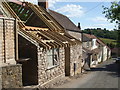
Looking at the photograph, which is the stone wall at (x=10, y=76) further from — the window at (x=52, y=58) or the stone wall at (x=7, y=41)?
the window at (x=52, y=58)

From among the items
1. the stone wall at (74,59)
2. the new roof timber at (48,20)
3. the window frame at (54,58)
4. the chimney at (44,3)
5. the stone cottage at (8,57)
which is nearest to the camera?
the stone cottage at (8,57)

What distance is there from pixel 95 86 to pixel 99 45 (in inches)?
1809

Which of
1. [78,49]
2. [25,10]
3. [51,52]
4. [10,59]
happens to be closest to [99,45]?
[78,49]

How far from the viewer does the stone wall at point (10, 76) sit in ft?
35.0

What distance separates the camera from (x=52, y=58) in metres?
16.9

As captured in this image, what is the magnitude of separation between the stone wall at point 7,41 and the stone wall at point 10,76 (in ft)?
2.37

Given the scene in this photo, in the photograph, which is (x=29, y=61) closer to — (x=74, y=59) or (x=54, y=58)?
(x=54, y=58)

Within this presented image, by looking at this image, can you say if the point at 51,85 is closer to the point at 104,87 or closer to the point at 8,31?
the point at 104,87

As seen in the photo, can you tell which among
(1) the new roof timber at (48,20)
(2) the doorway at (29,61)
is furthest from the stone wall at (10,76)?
(1) the new roof timber at (48,20)

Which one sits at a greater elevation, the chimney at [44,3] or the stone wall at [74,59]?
the chimney at [44,3]

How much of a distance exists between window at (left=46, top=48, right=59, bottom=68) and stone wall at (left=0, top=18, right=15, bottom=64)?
171 inches

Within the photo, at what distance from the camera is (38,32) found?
56.7 feet

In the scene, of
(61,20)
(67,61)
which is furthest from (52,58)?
(61,20)

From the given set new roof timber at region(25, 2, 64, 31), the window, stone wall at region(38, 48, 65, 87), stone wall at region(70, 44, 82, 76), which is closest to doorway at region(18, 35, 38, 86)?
stone wall at region(38, 48, 65, 87)
